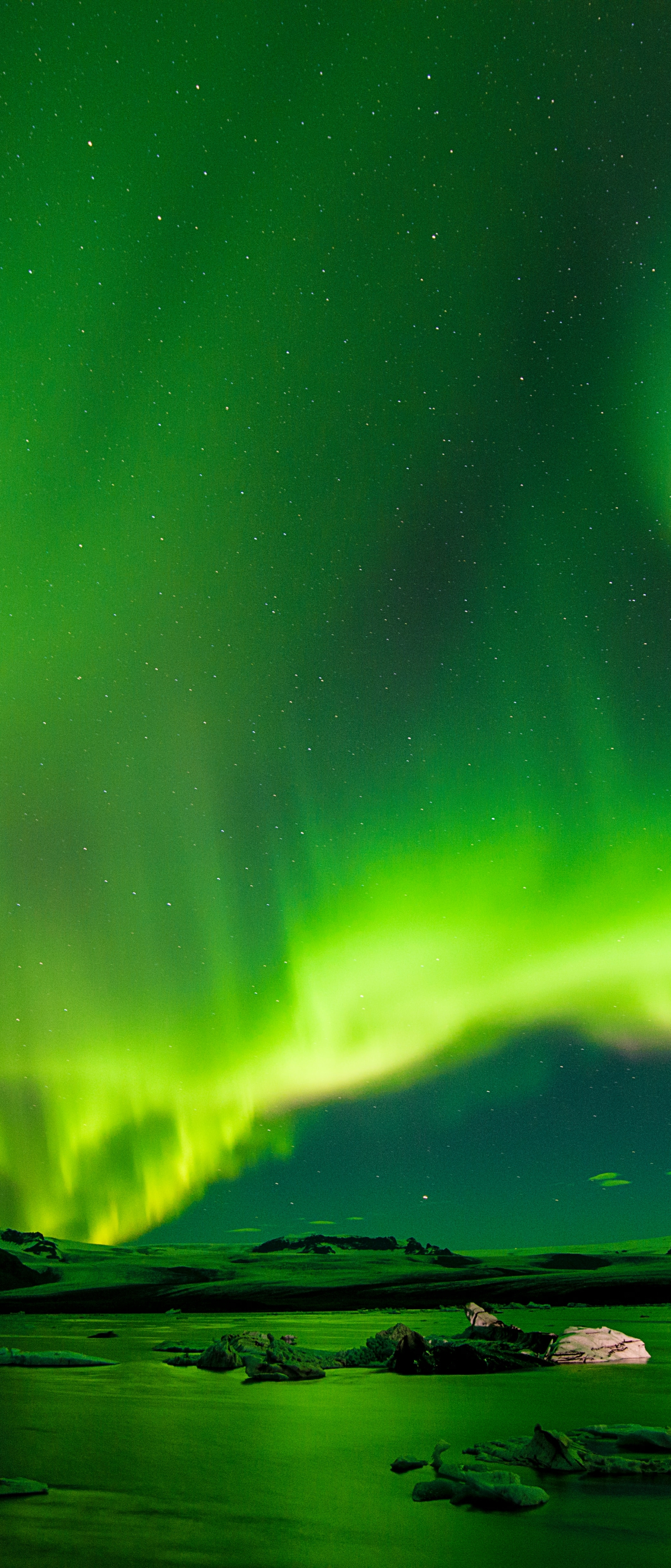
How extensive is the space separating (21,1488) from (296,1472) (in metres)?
2.02

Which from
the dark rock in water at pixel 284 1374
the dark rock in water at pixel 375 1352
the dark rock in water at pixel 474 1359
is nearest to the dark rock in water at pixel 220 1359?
the dark rock in water at pixel 284 1374

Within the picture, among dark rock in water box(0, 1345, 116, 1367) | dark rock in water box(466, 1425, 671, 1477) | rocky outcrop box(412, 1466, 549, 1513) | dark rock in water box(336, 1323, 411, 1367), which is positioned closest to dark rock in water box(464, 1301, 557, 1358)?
dark rock in water box(336, 1323, 411, 1367)

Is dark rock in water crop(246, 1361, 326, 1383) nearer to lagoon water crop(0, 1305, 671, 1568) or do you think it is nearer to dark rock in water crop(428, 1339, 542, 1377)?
A: lagoon water crop(0, 1305, 671, 1568)

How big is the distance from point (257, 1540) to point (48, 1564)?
1175 mm

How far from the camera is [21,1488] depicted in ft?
20.3

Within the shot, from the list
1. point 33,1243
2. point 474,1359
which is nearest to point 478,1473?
point 474,1359

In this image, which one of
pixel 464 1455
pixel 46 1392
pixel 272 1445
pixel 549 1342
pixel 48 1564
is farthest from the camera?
pixel 549 1342

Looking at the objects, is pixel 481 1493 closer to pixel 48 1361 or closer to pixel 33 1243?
pixel 48 1361

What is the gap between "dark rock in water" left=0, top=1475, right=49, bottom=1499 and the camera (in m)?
6.13

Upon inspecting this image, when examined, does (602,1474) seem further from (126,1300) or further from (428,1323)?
(126,1300)

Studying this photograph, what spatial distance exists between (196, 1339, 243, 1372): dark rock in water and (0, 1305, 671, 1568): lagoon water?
9.8 inches

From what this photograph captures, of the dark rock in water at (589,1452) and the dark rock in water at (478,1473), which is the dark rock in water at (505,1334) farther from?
the dark rock in water at (478,1473)

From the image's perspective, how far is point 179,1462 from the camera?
24.5ft

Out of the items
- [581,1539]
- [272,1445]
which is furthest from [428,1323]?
[581,1539]
